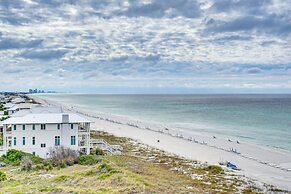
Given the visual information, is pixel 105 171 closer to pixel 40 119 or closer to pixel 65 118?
pixel 65 118

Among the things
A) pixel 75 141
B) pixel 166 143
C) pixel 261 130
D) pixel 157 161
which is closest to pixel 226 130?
pixel 261 130

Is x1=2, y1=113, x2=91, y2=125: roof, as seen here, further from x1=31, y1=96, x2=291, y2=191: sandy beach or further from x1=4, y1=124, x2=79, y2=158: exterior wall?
x1=31, y1=96, x2=291, y2=191: sandy beach

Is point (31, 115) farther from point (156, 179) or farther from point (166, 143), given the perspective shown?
point (166, 143)

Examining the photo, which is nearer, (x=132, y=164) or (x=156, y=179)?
(x=156, y=179)

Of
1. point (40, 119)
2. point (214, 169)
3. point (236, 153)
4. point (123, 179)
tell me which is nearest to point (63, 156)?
point (40, 119)

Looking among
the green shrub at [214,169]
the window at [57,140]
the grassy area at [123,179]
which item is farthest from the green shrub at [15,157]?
the green shrub at [214,169]

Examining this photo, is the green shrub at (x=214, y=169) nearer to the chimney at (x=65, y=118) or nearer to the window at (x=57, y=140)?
the chimney at (x=65, y=118)
